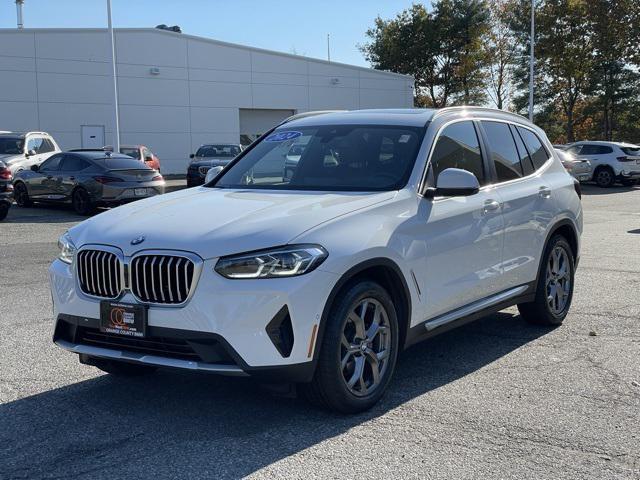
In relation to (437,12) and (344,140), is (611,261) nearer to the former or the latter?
(344,140)

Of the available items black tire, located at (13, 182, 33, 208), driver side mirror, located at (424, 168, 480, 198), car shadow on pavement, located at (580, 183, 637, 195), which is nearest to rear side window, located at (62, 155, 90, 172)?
black tire, located at (13, 182, 33, 208)

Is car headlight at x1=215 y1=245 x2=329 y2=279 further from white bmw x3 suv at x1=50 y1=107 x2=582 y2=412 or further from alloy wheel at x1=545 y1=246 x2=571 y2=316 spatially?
alloy wheel at x1=545 y1=246 x2=571 y2=316

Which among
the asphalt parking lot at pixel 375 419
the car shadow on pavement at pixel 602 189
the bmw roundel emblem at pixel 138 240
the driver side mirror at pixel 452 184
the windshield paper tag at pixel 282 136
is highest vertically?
the windshield paper tag at pixel 282 136

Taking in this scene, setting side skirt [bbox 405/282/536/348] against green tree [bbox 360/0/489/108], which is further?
green tree [bbox 360/0/489/108]

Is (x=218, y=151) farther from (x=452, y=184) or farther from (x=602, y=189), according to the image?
(x=452, y=184)

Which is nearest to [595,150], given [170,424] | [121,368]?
[121,368]

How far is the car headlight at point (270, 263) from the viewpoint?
13.2 feet

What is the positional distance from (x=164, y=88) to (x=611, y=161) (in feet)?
72.0

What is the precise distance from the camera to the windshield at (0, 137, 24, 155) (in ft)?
70.1

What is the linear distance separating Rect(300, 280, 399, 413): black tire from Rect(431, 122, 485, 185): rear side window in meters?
1.16

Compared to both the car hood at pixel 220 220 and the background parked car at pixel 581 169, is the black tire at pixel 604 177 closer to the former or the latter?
the background parked car at pixel 581 169

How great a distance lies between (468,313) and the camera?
5469mm

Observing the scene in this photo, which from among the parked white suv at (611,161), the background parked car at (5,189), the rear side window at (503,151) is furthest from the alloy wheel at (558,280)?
the parked white suv at (611,161)

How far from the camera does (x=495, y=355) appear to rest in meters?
5.89
